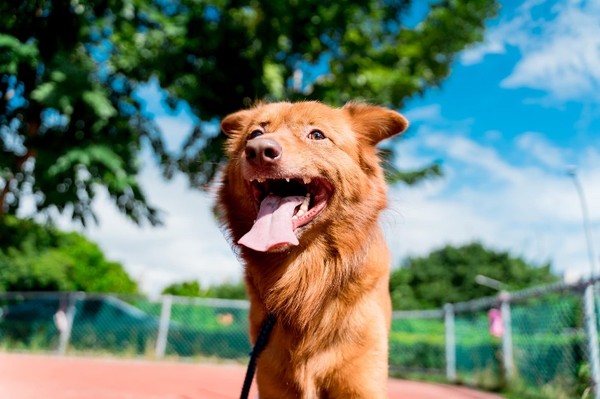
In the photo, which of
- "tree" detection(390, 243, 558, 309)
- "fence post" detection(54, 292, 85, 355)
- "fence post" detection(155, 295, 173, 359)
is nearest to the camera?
"fence post" detection(54, 292, 85, 355)

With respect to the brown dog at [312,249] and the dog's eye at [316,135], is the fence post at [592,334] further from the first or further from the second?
the dog's eye at [316,135]

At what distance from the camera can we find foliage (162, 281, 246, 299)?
2641 cm

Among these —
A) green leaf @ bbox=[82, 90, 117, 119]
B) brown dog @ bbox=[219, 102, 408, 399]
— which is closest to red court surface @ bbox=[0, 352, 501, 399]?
brown dog @ bbox=[219, 102, 408, 399]

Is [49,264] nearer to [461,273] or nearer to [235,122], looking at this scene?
[235,122]

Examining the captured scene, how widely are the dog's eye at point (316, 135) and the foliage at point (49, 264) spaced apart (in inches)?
487

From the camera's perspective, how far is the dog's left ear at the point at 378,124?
2969mm

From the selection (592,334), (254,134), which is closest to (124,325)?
(592,334)

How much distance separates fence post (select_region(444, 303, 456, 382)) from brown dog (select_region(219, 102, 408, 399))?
957 centimetres

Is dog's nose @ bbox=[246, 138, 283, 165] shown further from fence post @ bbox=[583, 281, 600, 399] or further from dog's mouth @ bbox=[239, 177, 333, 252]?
fence post @ bbox=[583, 281, 600, 399]

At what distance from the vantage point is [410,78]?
45.0ft

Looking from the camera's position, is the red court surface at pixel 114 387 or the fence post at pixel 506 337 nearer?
the red court surface at pixel 114 387

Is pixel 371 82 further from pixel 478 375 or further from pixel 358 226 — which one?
pixel 358 226

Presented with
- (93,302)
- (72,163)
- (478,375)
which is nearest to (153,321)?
(93,302)

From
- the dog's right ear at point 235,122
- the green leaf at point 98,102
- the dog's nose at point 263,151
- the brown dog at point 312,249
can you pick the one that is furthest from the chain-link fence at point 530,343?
the green leaf at point 98,102
